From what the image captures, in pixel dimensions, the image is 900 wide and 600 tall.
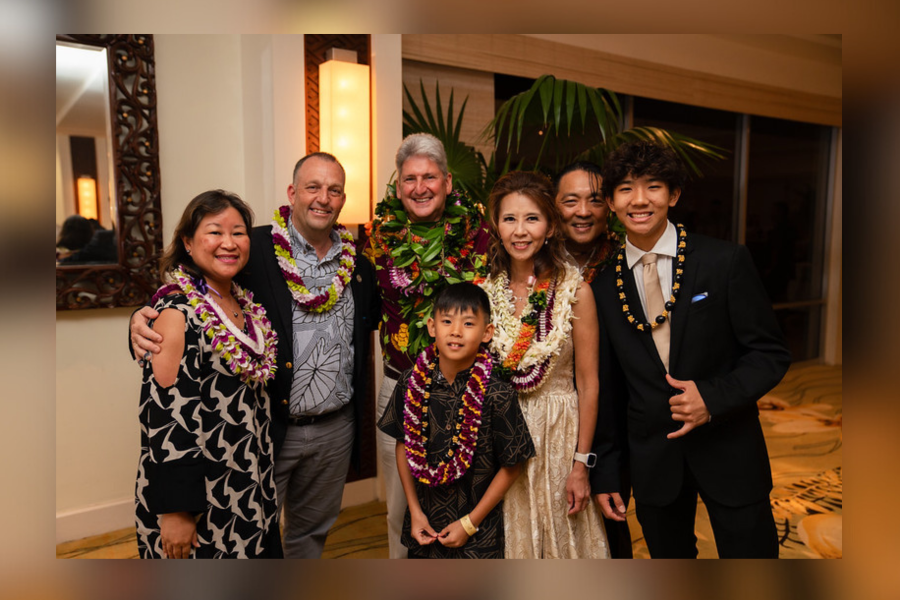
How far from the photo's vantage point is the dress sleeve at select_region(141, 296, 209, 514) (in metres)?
1.30

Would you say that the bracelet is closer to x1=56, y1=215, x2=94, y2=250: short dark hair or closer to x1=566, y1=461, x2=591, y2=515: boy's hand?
x1=566, y1=461, x2=591, y2=515: boy's hand

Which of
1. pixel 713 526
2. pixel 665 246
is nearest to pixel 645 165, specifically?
pixel 665 246

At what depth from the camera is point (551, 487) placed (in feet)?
5.33

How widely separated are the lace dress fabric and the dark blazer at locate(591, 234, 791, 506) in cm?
16

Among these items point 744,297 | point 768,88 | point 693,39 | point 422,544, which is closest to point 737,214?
point 768,88

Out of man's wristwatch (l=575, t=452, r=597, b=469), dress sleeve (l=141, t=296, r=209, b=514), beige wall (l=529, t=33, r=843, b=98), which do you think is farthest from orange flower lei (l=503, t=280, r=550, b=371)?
beige wall (l=529, t=33, r=843, b=98)

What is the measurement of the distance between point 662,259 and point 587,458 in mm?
604

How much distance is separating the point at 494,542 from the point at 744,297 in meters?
0.91

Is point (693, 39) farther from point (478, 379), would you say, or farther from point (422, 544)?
point (422, 544)

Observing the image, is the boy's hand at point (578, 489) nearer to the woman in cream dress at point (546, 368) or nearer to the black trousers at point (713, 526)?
the woman in cream dress at point (546, 368)

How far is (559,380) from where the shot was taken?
1648 millimetres

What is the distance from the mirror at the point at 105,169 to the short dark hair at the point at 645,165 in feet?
7.52

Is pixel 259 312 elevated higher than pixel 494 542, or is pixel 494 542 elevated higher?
pixel 259 312
